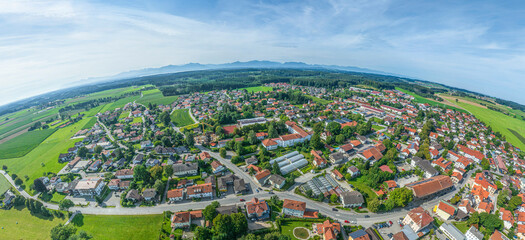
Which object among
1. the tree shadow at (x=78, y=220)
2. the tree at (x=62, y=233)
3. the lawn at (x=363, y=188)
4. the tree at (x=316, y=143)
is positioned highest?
the tree at (x=316, y=143)

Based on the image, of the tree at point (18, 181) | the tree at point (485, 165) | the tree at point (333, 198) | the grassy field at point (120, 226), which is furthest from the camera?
the tree at point (485, 165)

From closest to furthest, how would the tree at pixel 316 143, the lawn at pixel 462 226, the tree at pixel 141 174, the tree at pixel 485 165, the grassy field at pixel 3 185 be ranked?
1. the lawn at pixel 462 226
2. the tree at pixel 141 174
3. the grassy field at pixel 3 185
4. the tree at pixel 485 165
5. the tree at pixel 316 143

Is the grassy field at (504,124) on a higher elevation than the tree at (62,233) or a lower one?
higher

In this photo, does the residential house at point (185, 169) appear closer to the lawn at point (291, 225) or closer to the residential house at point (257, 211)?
the residential house at point (257, 211)

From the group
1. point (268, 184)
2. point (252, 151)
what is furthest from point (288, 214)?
point (252, 151)

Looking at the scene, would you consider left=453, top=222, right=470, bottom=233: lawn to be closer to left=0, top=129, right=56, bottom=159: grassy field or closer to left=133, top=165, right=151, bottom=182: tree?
left=133, top=165, right=151, bottom=182: tree

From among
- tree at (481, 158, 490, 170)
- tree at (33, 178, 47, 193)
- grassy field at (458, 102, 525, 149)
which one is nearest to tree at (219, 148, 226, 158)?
tree at (33, 178, 47, 193)

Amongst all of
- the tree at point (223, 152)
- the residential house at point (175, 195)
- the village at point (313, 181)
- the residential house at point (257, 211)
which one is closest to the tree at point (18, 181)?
the village at point (313, 181)
